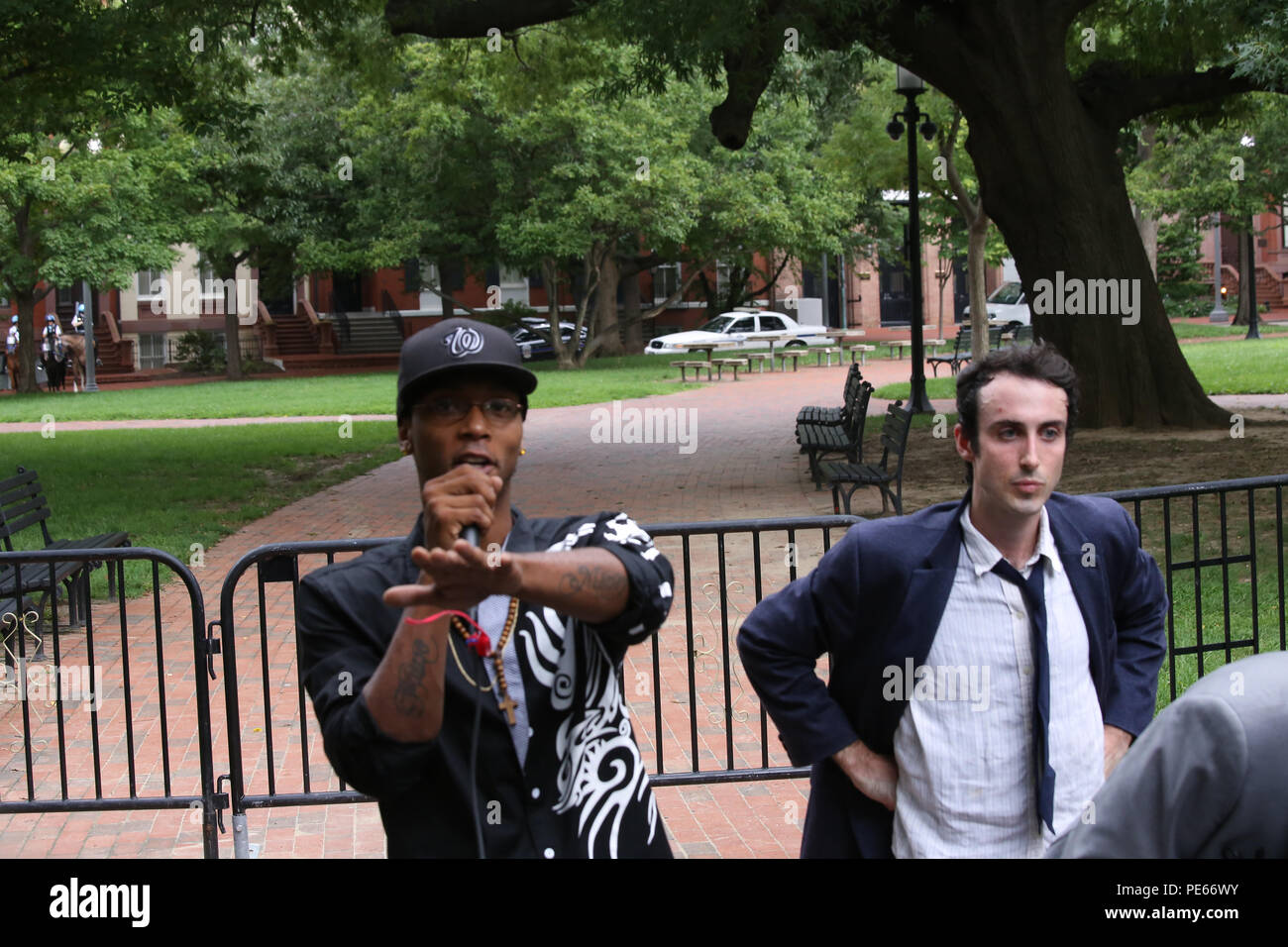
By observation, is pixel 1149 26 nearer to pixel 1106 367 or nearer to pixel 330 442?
pixel 1106 367

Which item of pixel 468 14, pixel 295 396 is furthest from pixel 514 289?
pixel 468 14

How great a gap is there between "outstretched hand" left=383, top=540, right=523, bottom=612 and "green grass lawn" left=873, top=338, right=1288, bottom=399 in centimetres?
2246

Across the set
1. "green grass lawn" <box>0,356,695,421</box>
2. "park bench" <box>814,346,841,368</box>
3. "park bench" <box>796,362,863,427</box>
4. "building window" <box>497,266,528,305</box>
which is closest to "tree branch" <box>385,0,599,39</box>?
"park bench" <box>796,362,863,427</box>

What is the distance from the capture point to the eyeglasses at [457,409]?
2.39 meters

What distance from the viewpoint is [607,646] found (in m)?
2.49

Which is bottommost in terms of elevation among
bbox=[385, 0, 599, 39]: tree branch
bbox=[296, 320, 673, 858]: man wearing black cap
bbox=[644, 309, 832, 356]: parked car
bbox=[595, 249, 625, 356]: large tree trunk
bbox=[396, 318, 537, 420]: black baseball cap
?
bbox=[296, 320, 673, 858]: man wearing black cap

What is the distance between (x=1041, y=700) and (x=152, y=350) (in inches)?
1914

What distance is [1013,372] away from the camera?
327cm

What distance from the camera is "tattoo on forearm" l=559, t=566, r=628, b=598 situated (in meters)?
2.25

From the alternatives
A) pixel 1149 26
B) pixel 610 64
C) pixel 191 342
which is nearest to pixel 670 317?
pixel 191 342

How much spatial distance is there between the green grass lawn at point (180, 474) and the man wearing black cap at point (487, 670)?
8.91 meters

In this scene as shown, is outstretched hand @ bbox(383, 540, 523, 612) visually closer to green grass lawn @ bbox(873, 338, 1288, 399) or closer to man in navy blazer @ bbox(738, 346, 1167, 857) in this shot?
man in navy blazer @ bbox(738, 346, 1167, 857)

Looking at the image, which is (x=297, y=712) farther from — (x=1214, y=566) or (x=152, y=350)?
(x=152, y=350)
